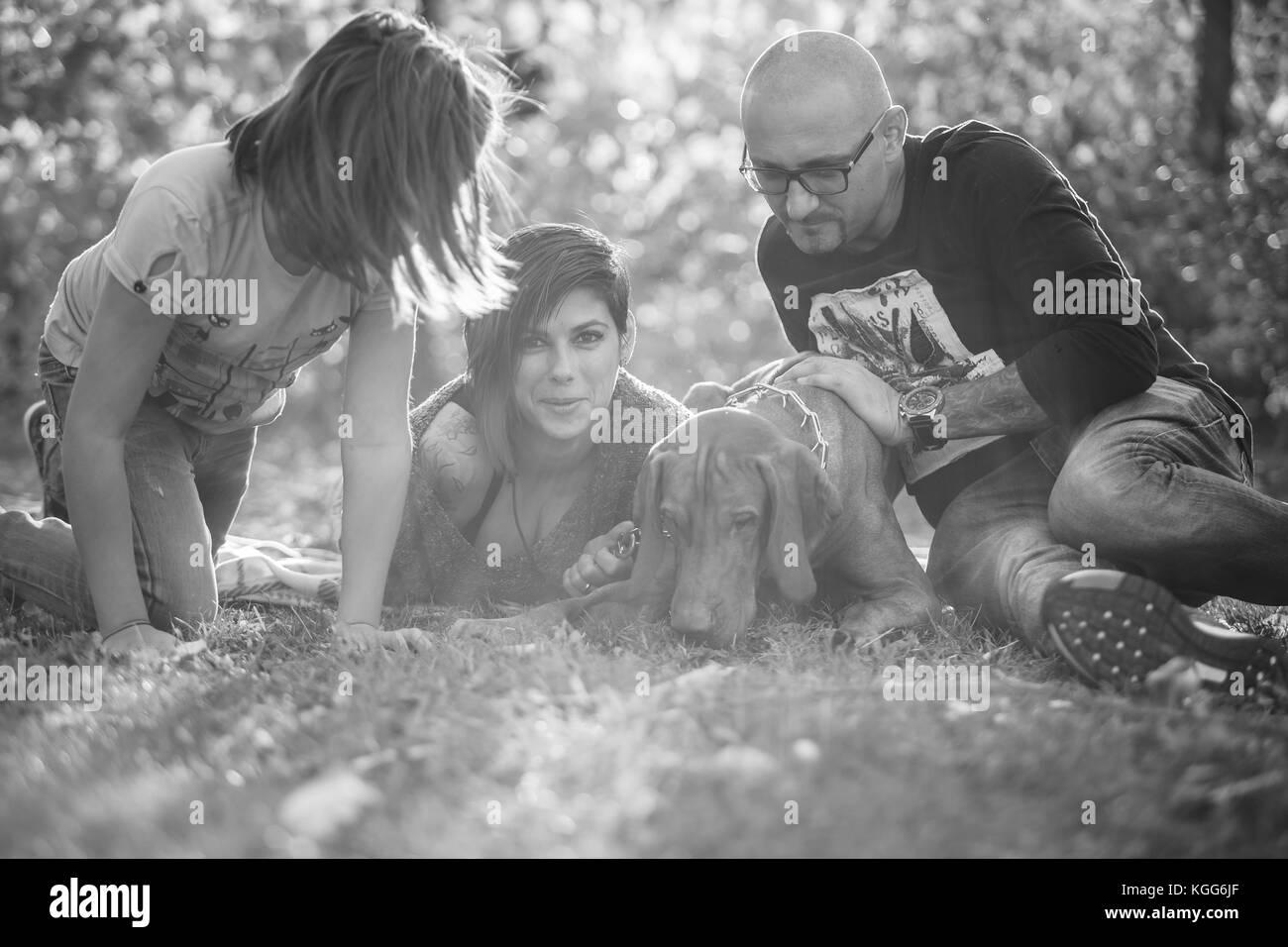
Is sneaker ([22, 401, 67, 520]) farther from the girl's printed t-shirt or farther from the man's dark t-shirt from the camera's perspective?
the man's dark t-shirt

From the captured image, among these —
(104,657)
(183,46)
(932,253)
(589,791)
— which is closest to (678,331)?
(183,46)

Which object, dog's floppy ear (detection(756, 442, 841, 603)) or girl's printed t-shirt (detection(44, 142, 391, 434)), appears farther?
dog's floppy ear (detection(756, 442, 841, 603))

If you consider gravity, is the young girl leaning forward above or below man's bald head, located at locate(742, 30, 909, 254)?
below

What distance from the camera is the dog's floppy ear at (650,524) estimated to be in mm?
3721

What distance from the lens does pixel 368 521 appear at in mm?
3934

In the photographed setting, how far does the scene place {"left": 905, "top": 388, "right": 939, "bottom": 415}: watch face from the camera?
4.15 meters

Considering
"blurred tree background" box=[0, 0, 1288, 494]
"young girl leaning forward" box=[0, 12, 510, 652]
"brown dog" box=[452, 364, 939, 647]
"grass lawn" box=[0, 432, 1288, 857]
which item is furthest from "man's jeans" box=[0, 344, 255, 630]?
"blurred tree background" box=[0, 0, 1288, 494]

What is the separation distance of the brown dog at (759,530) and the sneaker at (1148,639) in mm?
795

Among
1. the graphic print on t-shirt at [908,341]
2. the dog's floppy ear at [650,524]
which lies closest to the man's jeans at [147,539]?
the dog's floppy ear at [650,524]

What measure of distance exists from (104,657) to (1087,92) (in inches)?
500

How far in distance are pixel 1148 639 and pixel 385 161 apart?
8.07ft

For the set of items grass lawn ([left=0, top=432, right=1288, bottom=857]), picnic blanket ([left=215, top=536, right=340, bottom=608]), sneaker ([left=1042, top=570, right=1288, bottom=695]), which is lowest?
picnic blanket ([left=215, top=536, right=340, bottom=608])

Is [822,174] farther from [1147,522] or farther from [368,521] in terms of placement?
[368,521]

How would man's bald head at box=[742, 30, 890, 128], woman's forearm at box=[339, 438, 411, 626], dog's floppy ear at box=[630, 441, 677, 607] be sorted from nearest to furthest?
dog's floppy ear at box=[630, 441, 677, 607] < woman's forearm at box=[339, 438, 411, 626] < man's bald head at box=[742, 30, 890, 128]
